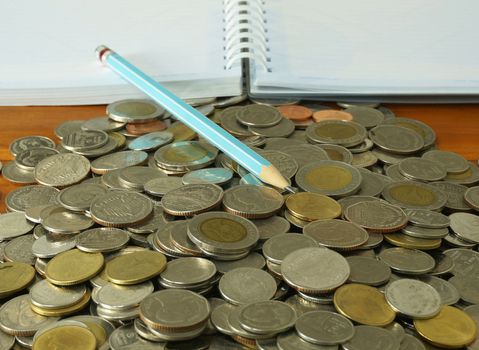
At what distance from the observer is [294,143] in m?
1.25

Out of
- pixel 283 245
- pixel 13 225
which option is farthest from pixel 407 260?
pixel 13 225

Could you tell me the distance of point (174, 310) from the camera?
858mm

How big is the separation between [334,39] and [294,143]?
1.19ft

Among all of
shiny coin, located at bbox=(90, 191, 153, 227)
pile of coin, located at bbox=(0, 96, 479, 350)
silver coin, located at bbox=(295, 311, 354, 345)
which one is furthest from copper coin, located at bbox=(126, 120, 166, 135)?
silver coin, located at bbox=(295, 311, 354, 345)

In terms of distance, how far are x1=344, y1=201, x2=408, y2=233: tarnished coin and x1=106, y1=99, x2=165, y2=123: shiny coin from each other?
1.44 ft

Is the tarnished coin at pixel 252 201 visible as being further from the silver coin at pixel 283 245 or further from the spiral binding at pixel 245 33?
the spiral binding at pixel 245 33

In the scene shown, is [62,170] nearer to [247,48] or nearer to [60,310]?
[60,310]

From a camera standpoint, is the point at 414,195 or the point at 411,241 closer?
the point at 411,241

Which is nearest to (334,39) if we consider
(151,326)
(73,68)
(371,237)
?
(73,68)

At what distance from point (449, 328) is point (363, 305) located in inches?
3.9

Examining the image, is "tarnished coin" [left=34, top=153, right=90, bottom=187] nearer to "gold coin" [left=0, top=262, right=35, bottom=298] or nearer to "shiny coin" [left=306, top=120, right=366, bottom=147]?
"gold coin" [left=0, top=262, right=35, bottom=298]

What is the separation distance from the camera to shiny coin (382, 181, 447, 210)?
109 centimetres

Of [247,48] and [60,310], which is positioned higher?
[247,48]

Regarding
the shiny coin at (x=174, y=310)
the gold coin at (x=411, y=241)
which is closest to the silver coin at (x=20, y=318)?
the shiny coin at (x=174, y=310)
